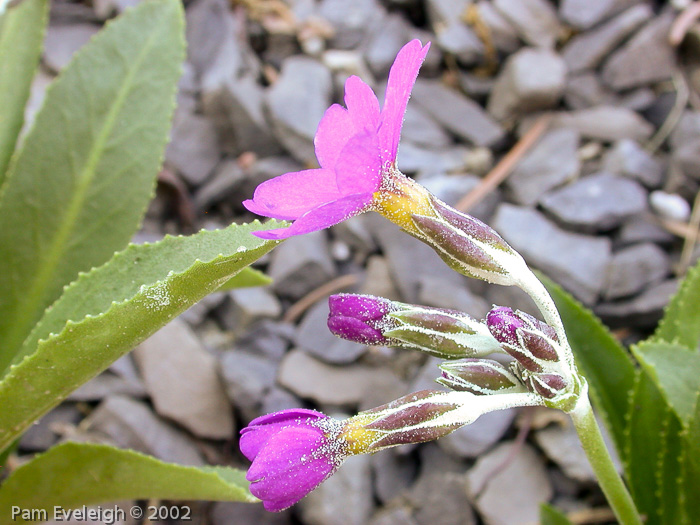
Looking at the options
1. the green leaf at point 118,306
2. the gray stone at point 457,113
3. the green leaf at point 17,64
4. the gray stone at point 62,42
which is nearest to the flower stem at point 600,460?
the green leaf at point 118,306

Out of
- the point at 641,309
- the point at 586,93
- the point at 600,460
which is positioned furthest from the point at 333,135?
the point at 586,93

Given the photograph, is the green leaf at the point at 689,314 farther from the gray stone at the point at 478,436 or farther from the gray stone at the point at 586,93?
the gray stone at the point at 586,93

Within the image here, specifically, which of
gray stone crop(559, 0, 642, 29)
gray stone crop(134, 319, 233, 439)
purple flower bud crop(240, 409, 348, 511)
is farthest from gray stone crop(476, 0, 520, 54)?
purple flower bud crop(240, 409, 348, 511)

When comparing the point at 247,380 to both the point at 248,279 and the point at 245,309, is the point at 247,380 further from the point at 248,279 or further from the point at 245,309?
the point at 248,279

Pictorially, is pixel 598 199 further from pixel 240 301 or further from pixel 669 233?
pixel 240 301

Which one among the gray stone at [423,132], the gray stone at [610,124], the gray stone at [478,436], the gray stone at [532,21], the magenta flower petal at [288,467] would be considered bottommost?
the gray stone at [478,436]

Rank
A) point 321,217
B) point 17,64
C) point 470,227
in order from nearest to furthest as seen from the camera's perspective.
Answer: point 321,217
point 470,227
point 17,64
